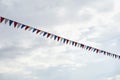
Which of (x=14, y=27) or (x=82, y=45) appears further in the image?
(x=82, y=45)

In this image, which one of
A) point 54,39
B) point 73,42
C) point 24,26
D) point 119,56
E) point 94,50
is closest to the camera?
point 24,26


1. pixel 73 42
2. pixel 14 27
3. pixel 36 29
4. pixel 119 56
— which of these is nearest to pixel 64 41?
pixel 73 42

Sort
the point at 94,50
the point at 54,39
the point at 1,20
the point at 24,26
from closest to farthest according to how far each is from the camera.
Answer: the point at 1,20 < the point at 24,26 < the point at 54,39 < the point at 94,50

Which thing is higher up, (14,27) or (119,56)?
(119,56)

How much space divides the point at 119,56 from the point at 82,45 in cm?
857

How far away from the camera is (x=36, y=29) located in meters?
31.8

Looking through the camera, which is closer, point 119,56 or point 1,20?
point 1,20

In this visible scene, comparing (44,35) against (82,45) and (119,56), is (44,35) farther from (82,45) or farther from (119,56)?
(119,56)

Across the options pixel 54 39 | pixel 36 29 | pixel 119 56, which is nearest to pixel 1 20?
pixel 36 29

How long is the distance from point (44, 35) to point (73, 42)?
5762 millimetres

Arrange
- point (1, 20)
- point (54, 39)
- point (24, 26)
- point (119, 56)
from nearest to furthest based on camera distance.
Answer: point (1, 20) → point (24, 26) → point (54, 39) → point (119, 56)

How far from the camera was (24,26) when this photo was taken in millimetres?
30938

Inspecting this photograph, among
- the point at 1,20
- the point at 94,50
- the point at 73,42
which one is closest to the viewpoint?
the point at 1,20

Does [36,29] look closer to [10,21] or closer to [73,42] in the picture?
[10,21]
